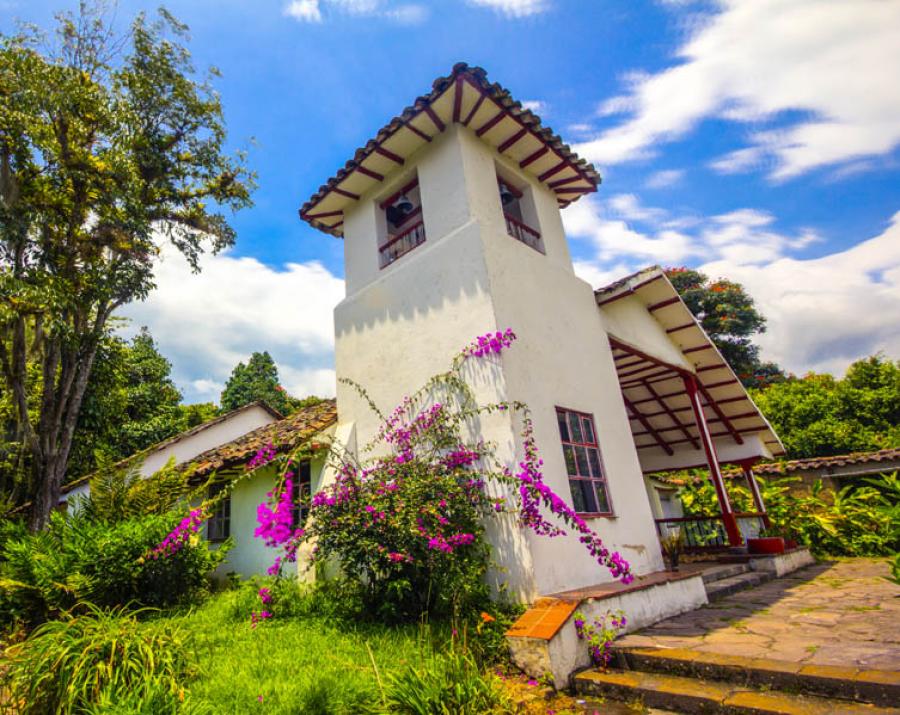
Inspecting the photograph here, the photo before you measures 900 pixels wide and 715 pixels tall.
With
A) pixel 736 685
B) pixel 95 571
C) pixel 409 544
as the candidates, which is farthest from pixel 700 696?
pixel 95 571

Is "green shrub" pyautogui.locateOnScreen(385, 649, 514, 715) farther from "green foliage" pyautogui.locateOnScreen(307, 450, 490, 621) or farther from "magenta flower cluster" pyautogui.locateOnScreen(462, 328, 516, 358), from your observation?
A: "magenta flower cluster" pyautogui.locateOnScreen(462, 328, 516, 358)

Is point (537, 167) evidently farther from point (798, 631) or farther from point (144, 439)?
point (144, 439)

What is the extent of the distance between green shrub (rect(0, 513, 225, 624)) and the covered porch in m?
7.43

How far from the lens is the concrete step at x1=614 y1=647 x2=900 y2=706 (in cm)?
272

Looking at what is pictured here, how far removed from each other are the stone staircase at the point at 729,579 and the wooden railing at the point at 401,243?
6409 mm

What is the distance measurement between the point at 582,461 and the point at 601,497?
0.56 meters

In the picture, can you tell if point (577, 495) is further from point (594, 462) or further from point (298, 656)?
point (298, 656)

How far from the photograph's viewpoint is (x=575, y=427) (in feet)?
20.6

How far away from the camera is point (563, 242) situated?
26.9 feet

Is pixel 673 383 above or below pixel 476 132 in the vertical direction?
below

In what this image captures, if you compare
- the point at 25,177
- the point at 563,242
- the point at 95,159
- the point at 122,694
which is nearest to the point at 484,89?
the point at 563,242

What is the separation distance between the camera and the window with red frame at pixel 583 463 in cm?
590

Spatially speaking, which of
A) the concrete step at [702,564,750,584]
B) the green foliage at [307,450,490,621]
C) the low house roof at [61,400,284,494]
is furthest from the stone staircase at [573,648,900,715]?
the low house roof at [61,400,284,494]

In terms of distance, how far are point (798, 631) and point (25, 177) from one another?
14.3m
